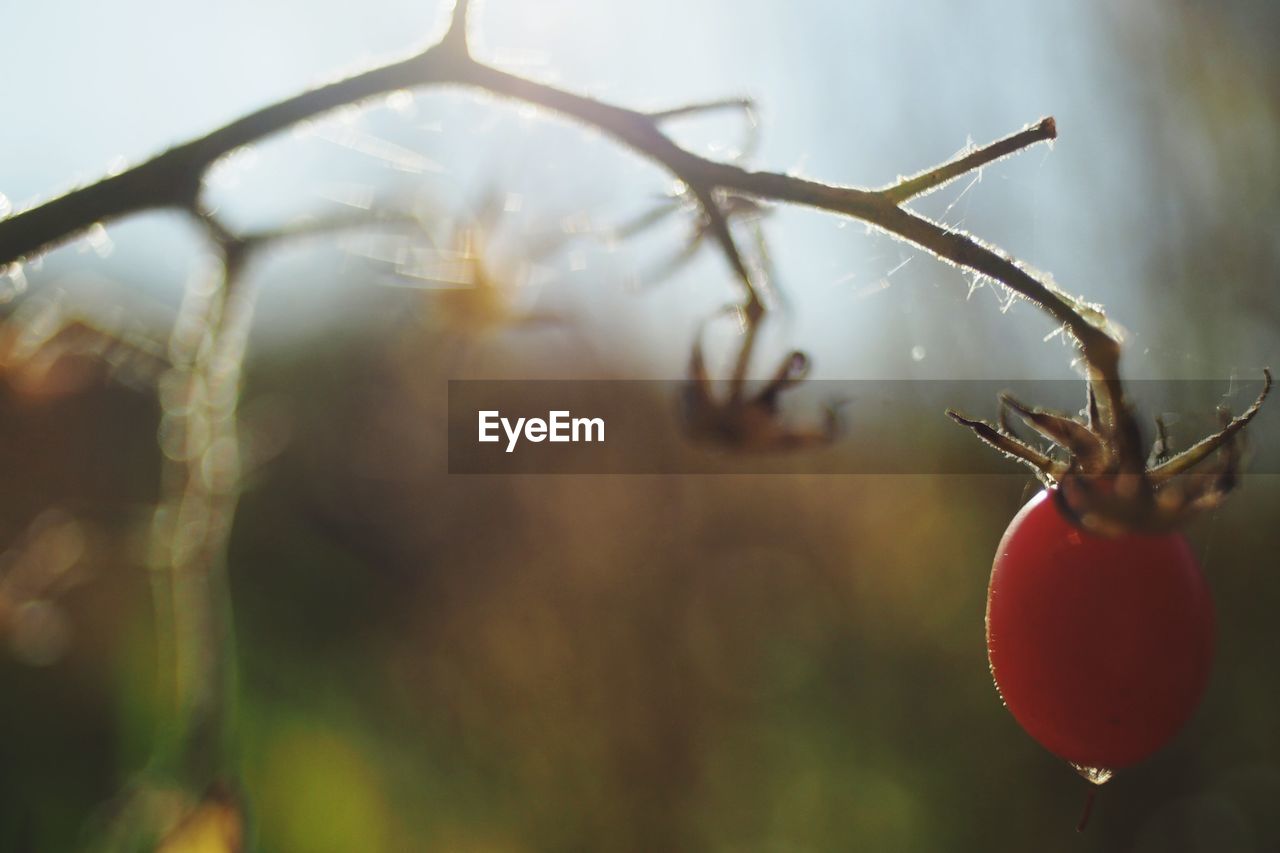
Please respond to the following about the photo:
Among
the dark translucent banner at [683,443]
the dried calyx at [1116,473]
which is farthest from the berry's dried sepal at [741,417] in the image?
the dark translucent banner at [683,443]

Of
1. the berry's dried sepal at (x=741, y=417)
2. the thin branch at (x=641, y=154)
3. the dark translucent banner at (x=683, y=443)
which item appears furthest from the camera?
the dark translucent banner at (x=683, y=443)

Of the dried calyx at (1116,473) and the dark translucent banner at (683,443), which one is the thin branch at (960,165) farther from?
the dark translucent banner at (683,443)

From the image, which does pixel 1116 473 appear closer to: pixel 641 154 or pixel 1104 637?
pixel 1104 637

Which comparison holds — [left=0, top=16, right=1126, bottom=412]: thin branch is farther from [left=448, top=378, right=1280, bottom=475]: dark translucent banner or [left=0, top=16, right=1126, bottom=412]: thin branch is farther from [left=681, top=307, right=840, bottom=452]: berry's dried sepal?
[left=448, top=378, right=1280, bottom=475]: dark translucent banner

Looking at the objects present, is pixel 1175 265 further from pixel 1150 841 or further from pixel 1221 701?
pixel 1150 841

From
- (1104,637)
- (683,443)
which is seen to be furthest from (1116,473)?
(683,443)

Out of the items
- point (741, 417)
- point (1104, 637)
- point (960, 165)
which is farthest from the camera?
point (741, 417)
